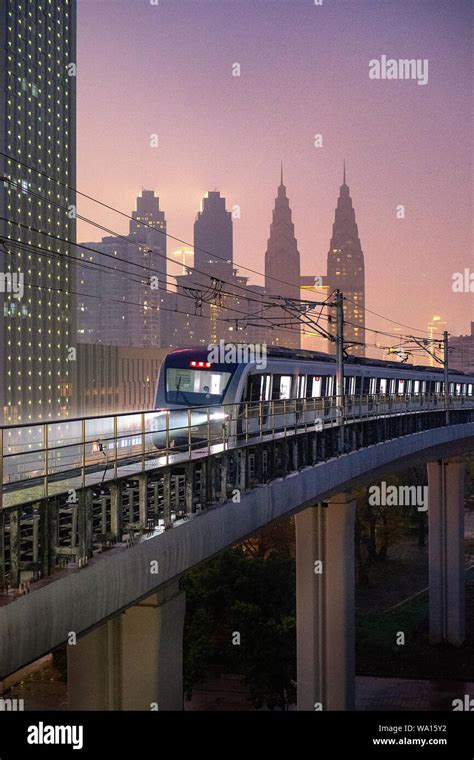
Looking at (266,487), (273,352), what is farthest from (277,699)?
(266,487)

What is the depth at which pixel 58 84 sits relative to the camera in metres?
127

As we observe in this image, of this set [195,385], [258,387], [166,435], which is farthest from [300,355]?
[166,435]

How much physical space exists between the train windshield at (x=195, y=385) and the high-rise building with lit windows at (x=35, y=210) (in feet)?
271

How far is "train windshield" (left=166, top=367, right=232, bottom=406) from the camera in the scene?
23406 millimetres

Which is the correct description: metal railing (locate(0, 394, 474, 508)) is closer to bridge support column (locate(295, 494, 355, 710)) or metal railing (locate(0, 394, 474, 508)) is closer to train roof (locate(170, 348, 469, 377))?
train roof (locate(170, 348, 469, 377))

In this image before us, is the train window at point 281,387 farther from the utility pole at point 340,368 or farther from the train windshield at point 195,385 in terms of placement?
the utility pole at point 340,368

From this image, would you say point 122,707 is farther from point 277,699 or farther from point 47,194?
point 47,194

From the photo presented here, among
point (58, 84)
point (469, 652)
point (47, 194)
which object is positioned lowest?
point (469, 652)

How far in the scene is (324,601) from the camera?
23.1 meters

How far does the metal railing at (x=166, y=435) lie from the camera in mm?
9211

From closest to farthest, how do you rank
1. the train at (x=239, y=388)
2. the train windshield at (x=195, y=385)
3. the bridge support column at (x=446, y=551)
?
the train at (x=239, y=388), the train windshield at (x=195, y=385), the bridge support column at (x=446, y=551)

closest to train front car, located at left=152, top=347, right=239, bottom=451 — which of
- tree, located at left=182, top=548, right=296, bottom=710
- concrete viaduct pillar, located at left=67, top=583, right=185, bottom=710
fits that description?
tree, located at left=182, top=548, right=296, bottom=710

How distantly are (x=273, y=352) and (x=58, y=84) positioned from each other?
114 metres

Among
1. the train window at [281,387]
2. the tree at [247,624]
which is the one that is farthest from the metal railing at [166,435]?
the tree at [247,624]
